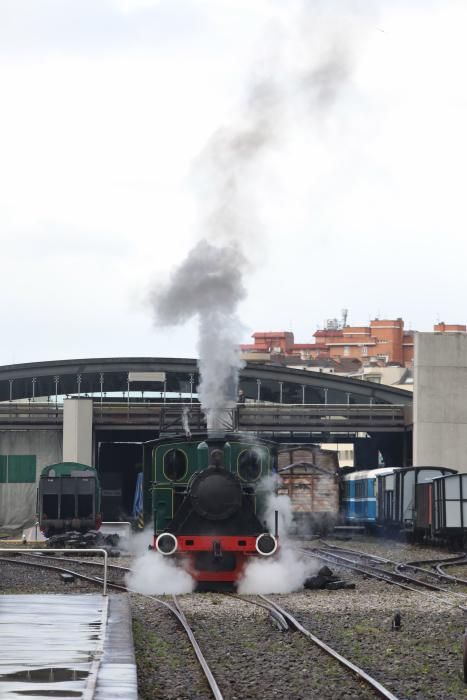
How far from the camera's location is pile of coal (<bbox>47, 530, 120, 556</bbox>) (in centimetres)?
3941

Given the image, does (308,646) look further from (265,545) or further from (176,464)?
(176,464)

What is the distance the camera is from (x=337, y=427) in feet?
195

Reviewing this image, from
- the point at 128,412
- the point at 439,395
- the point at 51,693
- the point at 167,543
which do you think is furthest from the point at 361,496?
the point at 51,693

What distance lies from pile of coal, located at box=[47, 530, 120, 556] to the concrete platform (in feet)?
65.7

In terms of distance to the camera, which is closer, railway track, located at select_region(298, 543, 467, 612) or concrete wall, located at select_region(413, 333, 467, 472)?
railway track, located at select_region(298, 543, 467, 612)

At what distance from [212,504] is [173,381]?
1705 inches

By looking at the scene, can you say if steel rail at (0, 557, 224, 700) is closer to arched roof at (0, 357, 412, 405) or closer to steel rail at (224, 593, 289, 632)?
steel rail at (224, 593, 289, 632)

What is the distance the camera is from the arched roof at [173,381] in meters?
63.6

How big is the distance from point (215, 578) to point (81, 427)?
3778cm

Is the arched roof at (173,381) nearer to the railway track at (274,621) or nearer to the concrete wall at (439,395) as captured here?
the concrete wall at (439,395)

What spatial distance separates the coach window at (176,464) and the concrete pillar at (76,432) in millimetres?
36296

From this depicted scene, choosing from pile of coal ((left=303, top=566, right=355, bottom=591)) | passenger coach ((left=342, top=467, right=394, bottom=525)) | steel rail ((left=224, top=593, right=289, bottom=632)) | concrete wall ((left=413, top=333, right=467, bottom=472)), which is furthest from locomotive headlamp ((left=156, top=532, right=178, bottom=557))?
concrete wall ((left=413, top=333, right=467, bottom=472))

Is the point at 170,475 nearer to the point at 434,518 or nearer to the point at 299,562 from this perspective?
the point at 299,562

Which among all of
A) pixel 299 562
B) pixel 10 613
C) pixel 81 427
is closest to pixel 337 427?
pixel 81 427
